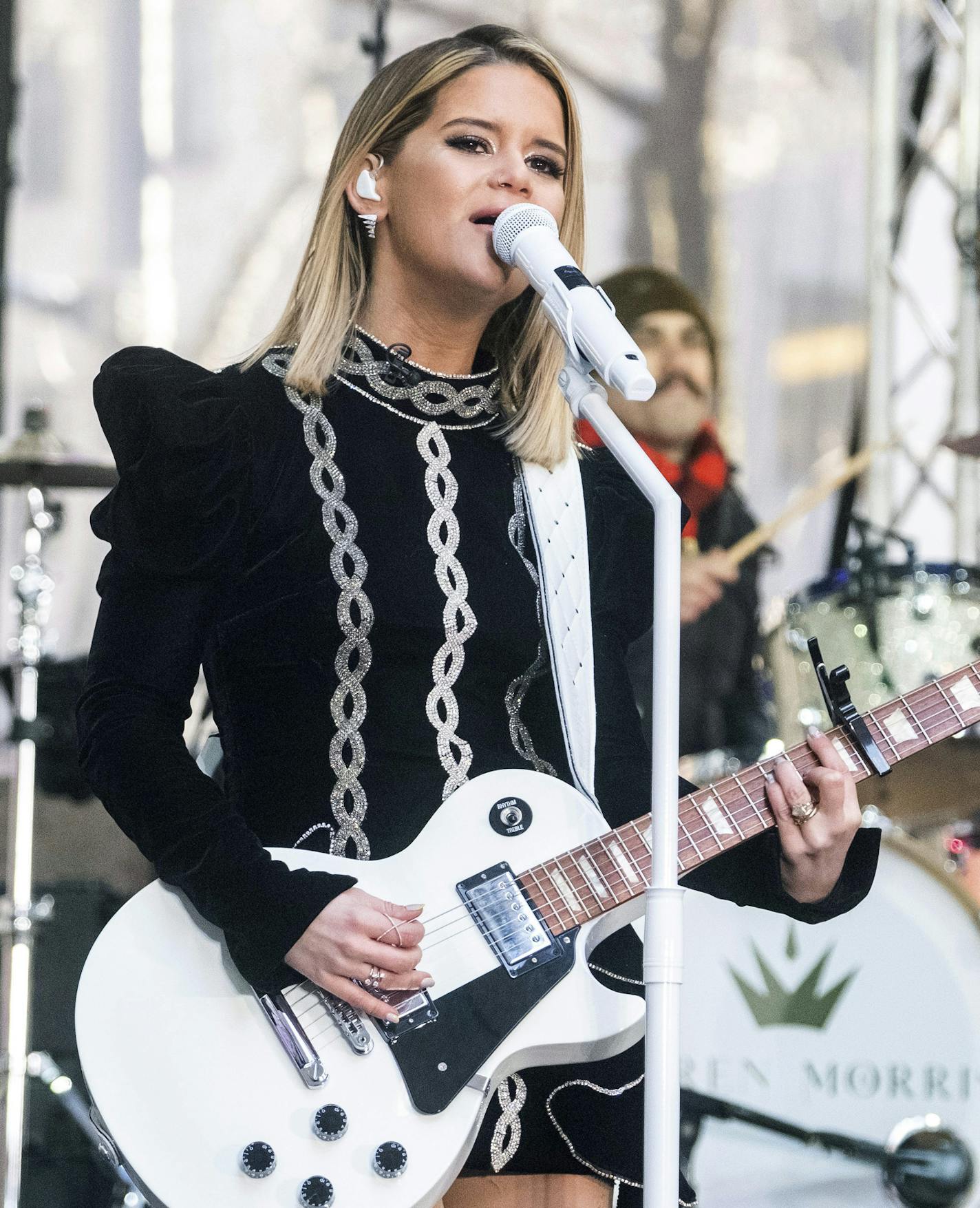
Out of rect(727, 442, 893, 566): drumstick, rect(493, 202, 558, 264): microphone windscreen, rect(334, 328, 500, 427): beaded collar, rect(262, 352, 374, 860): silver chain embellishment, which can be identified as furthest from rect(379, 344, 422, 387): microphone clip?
rect(727, 442, 893, 566): drumstick

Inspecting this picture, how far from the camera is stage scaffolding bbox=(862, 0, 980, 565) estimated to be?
420 centimetres

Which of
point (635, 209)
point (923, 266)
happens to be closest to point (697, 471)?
point (923, 266)

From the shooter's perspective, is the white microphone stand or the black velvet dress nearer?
the white microphone stand

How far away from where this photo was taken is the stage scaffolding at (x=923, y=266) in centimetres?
420

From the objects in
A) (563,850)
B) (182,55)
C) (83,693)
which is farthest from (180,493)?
(182,55)

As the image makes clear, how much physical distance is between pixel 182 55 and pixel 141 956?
11.9 ft

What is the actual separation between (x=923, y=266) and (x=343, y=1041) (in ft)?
12.1

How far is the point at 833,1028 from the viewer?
321 centimetres

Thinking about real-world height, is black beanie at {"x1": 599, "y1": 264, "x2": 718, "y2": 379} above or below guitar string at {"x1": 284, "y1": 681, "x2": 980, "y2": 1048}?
above

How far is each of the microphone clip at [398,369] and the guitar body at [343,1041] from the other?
49cm

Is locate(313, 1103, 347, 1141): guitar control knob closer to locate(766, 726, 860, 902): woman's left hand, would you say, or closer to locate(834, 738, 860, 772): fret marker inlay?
locate(766, 726, 860, 902): woman's left hand

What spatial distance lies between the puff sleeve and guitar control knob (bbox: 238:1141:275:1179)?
0.15 m

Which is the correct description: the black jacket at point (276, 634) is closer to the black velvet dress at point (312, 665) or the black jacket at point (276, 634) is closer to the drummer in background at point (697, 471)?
the black velvet dress at point (312, 665)

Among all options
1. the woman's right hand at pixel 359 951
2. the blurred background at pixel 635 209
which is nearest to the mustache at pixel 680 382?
the blurred background at pixel 635 209
